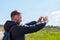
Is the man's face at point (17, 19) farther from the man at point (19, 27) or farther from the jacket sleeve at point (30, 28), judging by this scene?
the jacket sleeve at point (30, 28)

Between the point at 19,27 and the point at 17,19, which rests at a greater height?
the point at 17,19

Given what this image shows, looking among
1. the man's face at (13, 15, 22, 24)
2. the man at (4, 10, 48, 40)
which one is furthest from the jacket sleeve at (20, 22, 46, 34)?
the man's face at (13, 15, 22, 24)

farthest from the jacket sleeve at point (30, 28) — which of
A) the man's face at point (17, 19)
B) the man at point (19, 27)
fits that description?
the man's face at point (17, 19)

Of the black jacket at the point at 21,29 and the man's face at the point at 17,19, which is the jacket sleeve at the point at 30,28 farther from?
the man's face at the point at 17,19

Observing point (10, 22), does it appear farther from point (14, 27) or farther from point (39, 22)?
point (39, 22)

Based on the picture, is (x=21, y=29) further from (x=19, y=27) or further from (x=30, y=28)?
(x=30, y=28)

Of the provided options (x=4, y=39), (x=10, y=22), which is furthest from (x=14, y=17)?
(x=4, y=39)

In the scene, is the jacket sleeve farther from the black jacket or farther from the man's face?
the man's face

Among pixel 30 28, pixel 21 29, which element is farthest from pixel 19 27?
pixel 30 28

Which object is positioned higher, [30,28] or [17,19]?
[17,19]

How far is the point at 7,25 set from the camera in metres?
4.88

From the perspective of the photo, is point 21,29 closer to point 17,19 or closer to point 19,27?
point 19,27

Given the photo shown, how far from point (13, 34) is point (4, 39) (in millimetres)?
192

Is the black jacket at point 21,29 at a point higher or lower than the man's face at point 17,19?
lower
